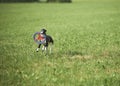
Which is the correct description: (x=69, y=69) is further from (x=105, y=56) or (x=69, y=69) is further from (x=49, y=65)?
(x=105, y=56)

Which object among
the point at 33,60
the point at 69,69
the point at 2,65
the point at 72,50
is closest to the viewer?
the point at 69,69

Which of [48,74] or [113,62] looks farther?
[113,62]

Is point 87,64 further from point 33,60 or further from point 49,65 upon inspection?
point 33,60

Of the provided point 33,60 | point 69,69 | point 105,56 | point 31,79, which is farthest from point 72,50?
point 31,79

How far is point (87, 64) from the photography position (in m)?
12.1

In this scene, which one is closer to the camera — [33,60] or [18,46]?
[33,60]

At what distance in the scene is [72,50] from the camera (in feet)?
50.6

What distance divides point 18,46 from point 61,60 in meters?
4.89

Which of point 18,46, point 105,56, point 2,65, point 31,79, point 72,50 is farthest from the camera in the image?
point 18,46

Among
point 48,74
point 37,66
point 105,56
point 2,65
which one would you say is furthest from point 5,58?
point 105,56

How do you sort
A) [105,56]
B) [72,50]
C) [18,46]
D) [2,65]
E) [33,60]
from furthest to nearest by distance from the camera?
[18,46]
[72,50]
[105,56]
[33,60]
[2,65]

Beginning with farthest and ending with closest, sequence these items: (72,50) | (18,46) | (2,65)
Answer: (18,46)
(72,50)
(2,65)

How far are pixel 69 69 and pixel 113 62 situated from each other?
2.33 m

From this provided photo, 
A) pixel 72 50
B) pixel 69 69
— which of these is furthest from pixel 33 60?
pixel 72 50
